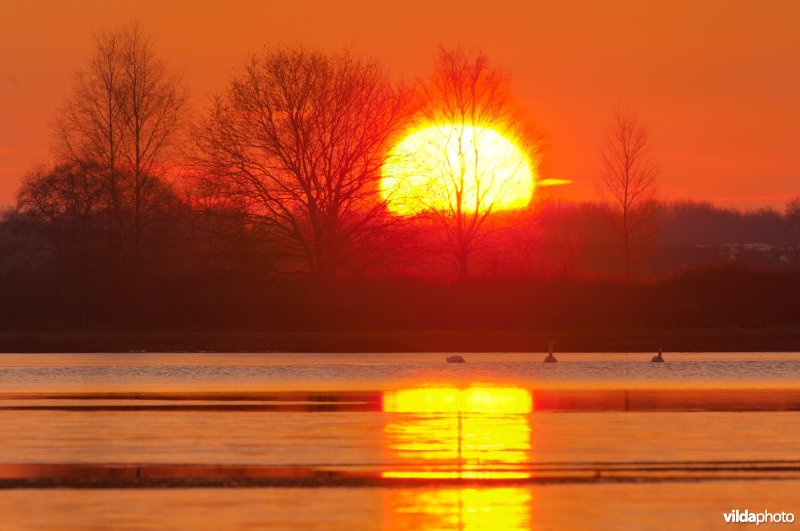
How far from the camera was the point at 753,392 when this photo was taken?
34500mm

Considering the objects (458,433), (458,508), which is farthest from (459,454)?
(458,508)

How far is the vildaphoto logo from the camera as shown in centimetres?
1495

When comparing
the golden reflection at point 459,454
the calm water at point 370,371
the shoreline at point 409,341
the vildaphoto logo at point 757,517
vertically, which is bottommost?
the vildaphoto logo at point 757,517

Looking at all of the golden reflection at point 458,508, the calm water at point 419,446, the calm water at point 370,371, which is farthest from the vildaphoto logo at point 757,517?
the calm water at point 370,371

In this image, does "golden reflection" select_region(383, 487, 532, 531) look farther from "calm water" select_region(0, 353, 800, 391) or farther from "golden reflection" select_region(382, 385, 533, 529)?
"calm water" select_region(0, 353, 800, 391)

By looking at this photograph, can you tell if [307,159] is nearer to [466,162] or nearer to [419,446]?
[466,162]

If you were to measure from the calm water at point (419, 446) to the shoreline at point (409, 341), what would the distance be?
2113cm

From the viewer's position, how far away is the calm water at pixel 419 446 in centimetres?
1559

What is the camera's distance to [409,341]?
6956 cm

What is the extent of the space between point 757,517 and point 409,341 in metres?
54.5

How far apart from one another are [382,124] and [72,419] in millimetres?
52283

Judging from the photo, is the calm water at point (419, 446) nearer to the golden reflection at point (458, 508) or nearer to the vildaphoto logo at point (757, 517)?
the golden reflection at point (458, 508)

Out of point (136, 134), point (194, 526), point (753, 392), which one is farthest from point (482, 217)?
point (194, 526)

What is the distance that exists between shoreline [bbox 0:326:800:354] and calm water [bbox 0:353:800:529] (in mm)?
21128
